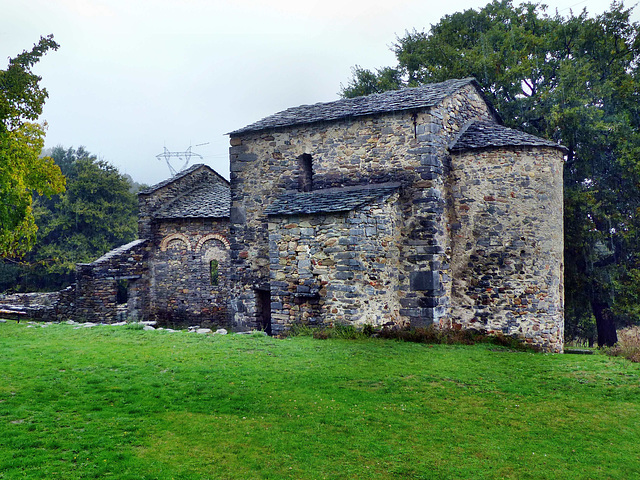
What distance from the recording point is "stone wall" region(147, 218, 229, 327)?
770 inches

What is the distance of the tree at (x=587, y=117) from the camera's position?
1731 centimetres

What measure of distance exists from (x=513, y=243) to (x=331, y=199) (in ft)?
16.5

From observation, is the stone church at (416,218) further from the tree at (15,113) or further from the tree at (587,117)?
the tree at (15,113)

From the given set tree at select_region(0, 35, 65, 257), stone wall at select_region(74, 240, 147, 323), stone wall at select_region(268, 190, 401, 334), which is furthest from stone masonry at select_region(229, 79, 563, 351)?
stone wall at select_region(74, 240, 147, 323)

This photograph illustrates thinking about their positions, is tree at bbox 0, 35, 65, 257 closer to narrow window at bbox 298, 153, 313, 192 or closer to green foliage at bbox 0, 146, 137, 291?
narrow window at bbox 298, 153, 313, 192

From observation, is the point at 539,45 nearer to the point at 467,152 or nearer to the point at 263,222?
the point at 467,152

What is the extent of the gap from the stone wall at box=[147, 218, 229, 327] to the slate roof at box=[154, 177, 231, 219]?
0.30m

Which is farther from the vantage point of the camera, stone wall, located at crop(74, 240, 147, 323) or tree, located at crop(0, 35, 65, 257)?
stone wall, located at crop(74, 240, 147, 323)

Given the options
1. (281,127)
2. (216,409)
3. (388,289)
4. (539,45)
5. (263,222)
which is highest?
(539,45)

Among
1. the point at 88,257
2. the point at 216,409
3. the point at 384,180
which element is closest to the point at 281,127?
the point at 384,180

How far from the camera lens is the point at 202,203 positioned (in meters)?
20.7

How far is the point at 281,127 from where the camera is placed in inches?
612

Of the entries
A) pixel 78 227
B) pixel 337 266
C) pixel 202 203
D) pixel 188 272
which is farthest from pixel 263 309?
pixel 78 227

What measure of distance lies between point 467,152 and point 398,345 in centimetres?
586
